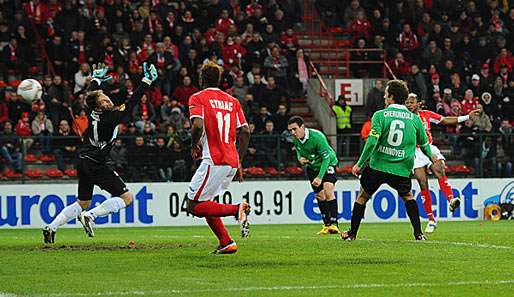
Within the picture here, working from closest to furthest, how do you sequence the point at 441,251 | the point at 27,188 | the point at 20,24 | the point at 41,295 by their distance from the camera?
the point at 41,295
the point at 441,251
the point at 27,188
the point at 20,24

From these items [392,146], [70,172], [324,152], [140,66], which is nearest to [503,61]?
[140,66]

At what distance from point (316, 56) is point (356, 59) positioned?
1305 mm

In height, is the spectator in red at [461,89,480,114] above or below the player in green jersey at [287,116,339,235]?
above

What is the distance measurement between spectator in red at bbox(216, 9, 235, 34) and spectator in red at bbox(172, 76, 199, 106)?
2.97 m

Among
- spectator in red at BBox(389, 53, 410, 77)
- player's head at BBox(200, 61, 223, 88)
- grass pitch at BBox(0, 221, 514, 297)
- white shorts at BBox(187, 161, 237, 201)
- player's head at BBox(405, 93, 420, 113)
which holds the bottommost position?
grass pitch at BBox(0, 221, 514, 297)

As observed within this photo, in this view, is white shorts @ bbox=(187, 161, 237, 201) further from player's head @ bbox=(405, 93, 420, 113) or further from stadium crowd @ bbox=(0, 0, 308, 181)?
stadium crowd @ bbox=(0, 0, 308, 181)

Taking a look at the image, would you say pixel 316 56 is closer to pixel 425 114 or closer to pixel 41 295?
pixel 425 114

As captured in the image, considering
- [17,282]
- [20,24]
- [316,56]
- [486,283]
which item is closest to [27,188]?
[20,24]

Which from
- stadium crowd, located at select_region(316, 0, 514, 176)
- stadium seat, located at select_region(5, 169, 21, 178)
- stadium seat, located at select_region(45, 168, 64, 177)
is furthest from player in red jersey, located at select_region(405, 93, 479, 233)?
stadium seat, located at select_region(5, 169, 21, 178)

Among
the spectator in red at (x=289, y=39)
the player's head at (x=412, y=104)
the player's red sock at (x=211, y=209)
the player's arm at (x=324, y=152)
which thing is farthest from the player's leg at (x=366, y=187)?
the spectator in red at (x=289, y=39)

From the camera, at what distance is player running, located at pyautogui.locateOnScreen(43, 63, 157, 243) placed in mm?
15477

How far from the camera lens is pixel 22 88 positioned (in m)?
17.8

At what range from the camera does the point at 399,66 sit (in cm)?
3197

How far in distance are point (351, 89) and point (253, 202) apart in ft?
22.9
